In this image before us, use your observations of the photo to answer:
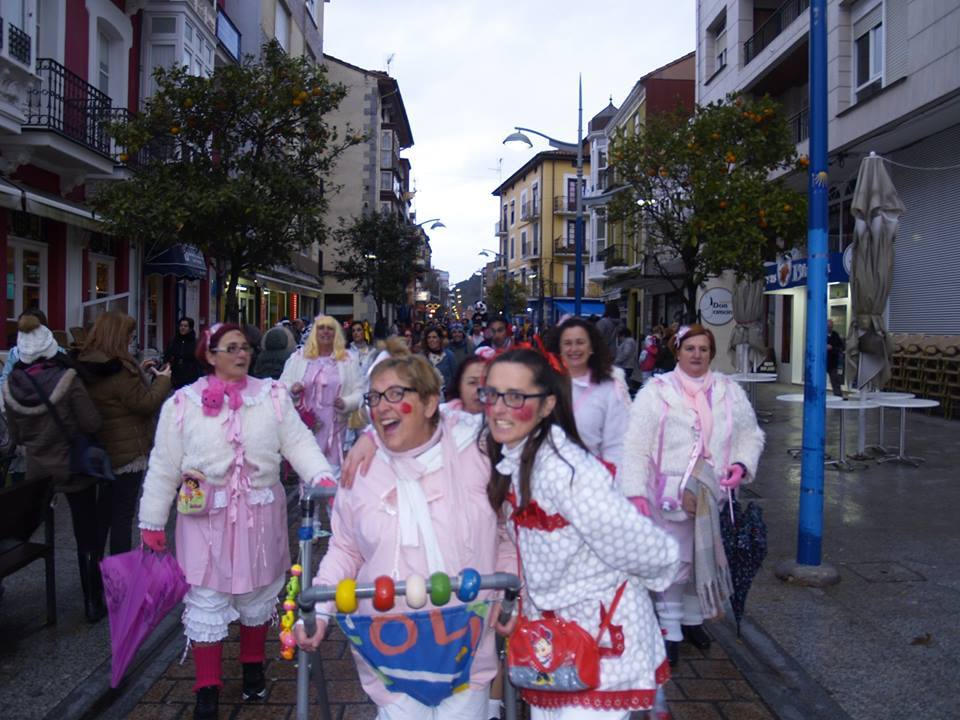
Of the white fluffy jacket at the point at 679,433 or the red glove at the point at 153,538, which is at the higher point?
the white fluffy jacket at the point at 679,433

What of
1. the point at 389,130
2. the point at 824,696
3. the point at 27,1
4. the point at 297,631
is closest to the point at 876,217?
the point at 824,696

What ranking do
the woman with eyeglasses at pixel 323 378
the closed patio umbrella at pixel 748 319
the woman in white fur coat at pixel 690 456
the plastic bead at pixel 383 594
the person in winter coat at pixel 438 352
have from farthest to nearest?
the closed patio umbrella at pixel 748 319 < the person in winter coat at pixel 438 352 < the woman with eyeglasses at pixel 323 378 < the woman in white fur coat at pixel 690 456 < the plastic bead at pixel 383 594

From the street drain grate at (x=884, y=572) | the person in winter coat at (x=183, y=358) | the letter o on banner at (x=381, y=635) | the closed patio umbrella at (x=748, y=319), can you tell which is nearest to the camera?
the letter o on banner at (x=381, y=635)

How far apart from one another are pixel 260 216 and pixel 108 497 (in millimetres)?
8724

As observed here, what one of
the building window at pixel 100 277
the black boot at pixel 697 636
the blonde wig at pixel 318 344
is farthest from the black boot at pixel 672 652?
the building window at pixel 100 277

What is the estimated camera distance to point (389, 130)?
59250 millimetres

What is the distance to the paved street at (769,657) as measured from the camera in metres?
4.13

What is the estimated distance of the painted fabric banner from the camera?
2.35 metres

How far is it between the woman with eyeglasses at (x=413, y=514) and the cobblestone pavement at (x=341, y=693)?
1536 mm

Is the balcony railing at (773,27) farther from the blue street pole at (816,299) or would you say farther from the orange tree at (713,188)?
the blue street pole at (816,299)

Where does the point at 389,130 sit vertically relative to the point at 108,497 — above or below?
above

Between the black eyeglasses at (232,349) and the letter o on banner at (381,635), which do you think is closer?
the letter o on banner at (381,635)

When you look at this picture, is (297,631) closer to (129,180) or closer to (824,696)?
(824,696)

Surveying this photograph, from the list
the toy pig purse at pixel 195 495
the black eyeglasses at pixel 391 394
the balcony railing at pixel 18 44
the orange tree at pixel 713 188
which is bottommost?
the toy pig purse at pixel 195 495
